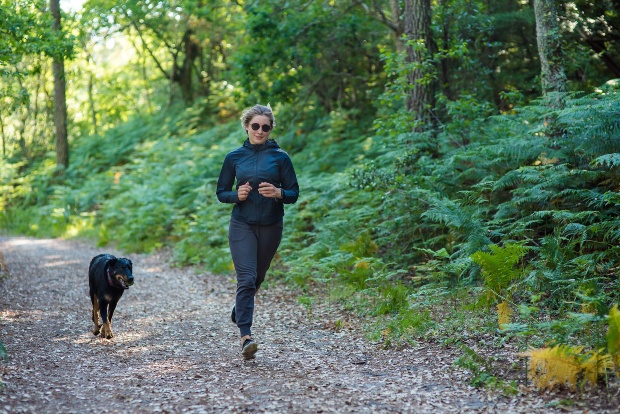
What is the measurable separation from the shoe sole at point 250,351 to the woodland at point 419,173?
1506 mm

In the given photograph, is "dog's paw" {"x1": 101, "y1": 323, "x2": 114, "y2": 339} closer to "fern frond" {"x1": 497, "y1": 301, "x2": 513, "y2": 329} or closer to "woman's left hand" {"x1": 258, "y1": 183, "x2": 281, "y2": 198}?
"woman's left hand" {"x1": 258, "y1": 183, "x2": 281, "y2": 198}

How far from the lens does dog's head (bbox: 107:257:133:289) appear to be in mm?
7023

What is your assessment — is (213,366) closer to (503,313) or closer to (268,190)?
(268,190)

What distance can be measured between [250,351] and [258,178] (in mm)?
1639

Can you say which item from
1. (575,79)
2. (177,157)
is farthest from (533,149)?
(177,157)

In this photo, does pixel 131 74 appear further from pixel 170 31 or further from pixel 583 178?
pixel 583 178

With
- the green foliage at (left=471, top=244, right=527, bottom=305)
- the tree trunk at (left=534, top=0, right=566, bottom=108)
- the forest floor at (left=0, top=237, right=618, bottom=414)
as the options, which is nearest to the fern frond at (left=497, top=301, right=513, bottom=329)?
the green foliage at (left=471, top=244, right=527, bottom=305)

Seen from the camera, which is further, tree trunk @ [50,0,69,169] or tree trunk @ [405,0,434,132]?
tree trunk @ [50,0,69,169]

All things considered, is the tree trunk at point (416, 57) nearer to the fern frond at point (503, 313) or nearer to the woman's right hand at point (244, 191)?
the fern frond at point (503, 313)

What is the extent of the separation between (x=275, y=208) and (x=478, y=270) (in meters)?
2.97

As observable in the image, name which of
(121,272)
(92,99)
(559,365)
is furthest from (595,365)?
(92,99)

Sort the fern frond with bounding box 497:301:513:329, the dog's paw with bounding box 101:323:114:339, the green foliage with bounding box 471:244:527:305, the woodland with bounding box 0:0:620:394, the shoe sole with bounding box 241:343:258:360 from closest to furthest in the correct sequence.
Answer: the shoe sole with bounding box 241:343:258:360 → the fern frond with bounding box 497:301:513:329 → the green foliage with bounding box 471:244:527:305 → the woodland with bounding box 0:0:620:394 → the dog's paw with bounding box 101:323:114:339

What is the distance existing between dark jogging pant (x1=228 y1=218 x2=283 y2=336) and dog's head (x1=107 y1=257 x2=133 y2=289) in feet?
5.22

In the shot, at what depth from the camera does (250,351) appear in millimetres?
5961
